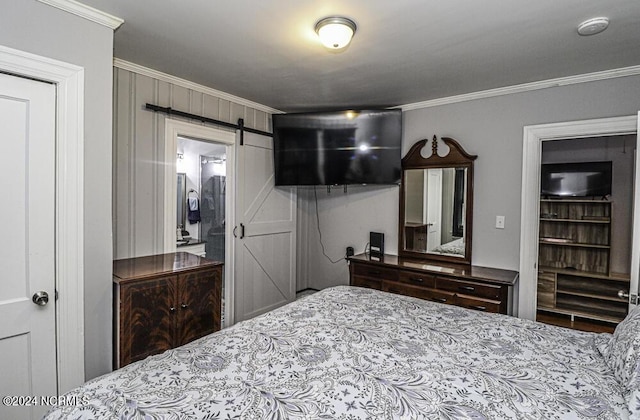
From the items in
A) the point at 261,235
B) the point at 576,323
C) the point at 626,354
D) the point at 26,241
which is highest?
the point at 26,241

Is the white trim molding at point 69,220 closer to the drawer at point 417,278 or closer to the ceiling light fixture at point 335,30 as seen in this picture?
the ceiling light fixture at point 335,30

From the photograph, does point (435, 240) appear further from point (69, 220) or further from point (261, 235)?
point (69, 220)

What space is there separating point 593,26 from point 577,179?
2.77 meters

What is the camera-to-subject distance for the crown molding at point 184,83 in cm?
257

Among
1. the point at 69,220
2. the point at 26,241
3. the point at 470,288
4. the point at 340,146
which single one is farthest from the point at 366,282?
the point at 26,241

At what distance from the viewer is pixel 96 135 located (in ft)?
6.19

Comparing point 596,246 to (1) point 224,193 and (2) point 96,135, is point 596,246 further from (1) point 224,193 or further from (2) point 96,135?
(2) point 96,135

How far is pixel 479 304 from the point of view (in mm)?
2842

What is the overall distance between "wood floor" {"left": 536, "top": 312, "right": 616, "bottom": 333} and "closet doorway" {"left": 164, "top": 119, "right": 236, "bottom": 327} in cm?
384

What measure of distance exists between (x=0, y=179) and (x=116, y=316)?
98 cm

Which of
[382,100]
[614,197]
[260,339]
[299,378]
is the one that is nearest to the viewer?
[299,378]

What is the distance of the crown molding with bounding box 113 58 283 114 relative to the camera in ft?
8.45

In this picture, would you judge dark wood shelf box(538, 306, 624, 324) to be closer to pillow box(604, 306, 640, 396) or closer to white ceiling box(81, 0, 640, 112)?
white ceiling box(81, 0, 640, 112)

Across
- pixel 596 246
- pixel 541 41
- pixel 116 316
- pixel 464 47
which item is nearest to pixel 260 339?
pixel 116 316
